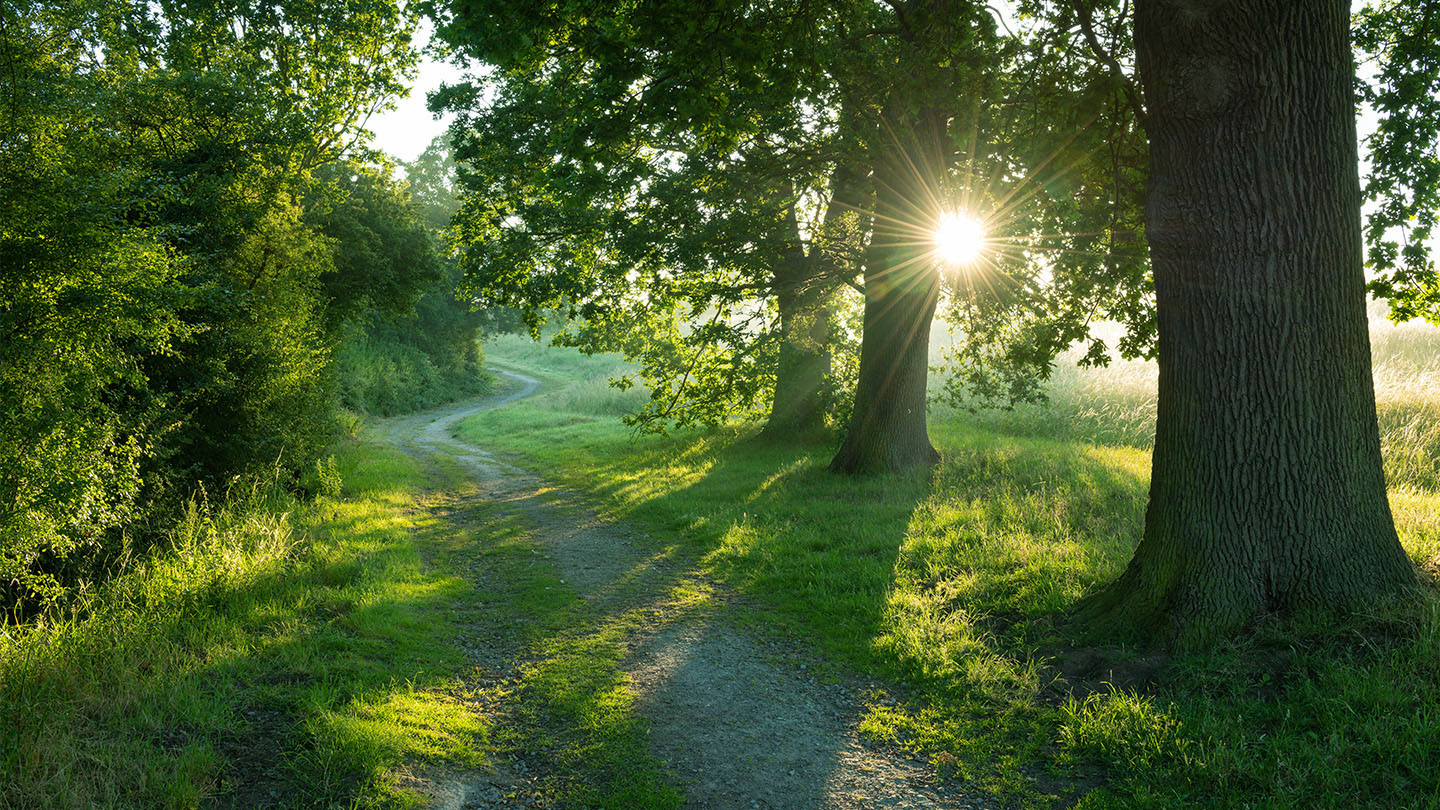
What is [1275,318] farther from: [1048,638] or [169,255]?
[169,255]

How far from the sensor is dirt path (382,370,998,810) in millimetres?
4156

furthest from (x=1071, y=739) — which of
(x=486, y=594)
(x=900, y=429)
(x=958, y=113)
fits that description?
(x=900, y=429)

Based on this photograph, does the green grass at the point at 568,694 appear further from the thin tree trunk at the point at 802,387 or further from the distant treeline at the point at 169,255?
the thin tree trunk at the point at 802,387

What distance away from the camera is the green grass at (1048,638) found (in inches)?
156

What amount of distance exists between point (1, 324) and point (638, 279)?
9.44 meters

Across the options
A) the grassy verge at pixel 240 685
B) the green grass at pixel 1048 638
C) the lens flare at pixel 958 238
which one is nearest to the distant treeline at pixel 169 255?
the grassy verge at pixel 240 685

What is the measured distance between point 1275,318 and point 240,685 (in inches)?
306

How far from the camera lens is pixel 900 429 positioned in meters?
12.9

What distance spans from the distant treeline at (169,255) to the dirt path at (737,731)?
4640 millimetres

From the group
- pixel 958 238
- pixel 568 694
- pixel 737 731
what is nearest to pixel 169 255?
pixel 568 694

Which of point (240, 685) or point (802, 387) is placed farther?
point (802, 387)

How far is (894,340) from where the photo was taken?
12.9 metres

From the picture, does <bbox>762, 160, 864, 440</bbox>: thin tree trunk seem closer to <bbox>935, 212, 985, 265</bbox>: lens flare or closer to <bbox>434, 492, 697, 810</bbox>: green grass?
<bbox>935, 212, 985, 265</bbox>: lens flare

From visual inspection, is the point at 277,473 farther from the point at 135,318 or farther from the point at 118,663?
the point at 118,663
